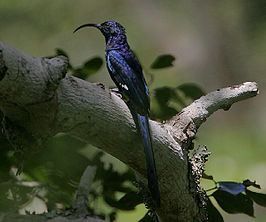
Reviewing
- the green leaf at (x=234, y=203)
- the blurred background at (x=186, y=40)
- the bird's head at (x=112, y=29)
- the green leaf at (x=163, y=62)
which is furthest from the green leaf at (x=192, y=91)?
the blurred background at (x=186, y=40)

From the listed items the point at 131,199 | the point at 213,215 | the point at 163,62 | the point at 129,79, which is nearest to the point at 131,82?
the point at 129,79

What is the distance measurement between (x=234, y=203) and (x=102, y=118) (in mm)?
769

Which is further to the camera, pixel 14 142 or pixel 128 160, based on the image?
pixel 128 160

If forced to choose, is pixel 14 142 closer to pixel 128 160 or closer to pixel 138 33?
pixel 128 160

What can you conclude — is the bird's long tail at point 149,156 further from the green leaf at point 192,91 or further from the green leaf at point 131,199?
the green leaf at point 192,91

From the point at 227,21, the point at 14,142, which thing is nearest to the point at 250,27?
the point at 227,21

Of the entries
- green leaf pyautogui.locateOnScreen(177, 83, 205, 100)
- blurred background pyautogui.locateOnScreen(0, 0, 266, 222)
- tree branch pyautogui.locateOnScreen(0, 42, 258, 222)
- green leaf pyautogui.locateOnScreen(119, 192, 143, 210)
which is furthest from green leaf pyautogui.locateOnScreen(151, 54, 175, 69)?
blurred background pyautogui.locateOnScreen(0, 0, 266, 222)

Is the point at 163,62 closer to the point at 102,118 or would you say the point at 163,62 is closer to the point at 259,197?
the point at 259,197

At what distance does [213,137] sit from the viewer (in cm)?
552

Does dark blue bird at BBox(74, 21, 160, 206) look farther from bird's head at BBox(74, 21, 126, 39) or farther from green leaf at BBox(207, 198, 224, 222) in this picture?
green leaf at BBox(207, 198, 224, 222)

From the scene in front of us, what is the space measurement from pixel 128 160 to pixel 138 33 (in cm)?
495

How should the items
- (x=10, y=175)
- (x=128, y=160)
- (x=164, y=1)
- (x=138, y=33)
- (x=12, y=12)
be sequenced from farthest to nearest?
(x=164, y=1) → (x=138, y=33) → (x=12, y=12) → (x=10, y=175) → (x=128, y=160)

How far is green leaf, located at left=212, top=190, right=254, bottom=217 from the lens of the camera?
77.7 inches

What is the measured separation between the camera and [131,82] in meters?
2.16
